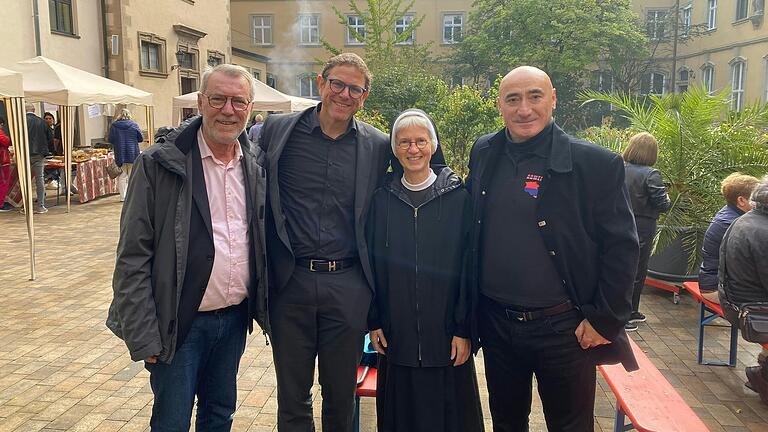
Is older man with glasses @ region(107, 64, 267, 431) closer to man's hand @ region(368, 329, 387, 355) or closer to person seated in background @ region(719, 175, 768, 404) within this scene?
man's hand @ region(368, 329, 387, 355)

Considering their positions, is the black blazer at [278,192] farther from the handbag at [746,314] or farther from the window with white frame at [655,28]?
the window with white frame at [655,28]

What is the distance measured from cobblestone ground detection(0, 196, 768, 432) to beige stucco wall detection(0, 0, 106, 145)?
9.12m

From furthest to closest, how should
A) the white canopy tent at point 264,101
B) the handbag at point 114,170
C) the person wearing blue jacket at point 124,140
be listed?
the handbag at point 114,170
the white canopy tent at point 264,101
the person wearing blue jacket at point 124,140

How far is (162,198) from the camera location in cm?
245

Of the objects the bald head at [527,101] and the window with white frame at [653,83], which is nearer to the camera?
the bald head at [527,101]

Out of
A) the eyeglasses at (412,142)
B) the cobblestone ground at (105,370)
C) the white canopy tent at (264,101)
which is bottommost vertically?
the cobblestone ground at (105,370)

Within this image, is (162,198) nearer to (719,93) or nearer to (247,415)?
(247,415)

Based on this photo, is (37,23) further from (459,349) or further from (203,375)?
(459,349)

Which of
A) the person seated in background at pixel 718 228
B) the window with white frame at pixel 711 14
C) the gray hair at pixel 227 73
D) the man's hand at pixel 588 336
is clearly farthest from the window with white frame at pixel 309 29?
the man's hand at pixel 588 336

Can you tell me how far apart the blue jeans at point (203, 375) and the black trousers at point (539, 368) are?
1.17 metres

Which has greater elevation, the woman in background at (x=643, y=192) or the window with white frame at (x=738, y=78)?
the window with white frame at (x=738, y=78)

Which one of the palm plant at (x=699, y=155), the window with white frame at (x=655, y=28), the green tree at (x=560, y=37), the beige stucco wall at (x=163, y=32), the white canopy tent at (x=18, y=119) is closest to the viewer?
the white canopy tent at (x=18, y=119)

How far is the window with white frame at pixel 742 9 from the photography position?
27.8 metres

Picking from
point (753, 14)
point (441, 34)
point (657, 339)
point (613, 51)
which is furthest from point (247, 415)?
point (441, 34)
